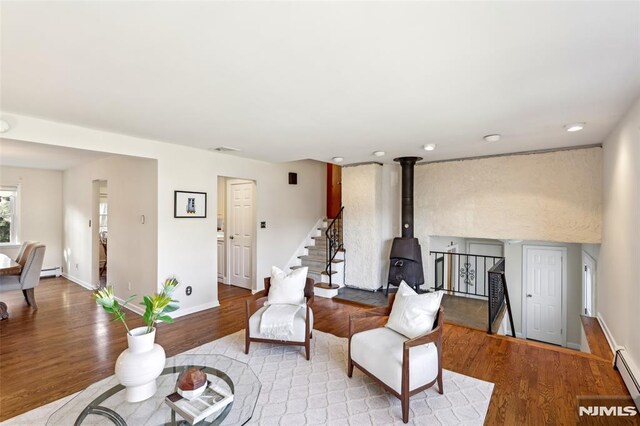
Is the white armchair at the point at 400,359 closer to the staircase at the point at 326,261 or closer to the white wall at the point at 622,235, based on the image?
the white wall at the point at 622,235

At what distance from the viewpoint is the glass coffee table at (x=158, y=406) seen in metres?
1.69

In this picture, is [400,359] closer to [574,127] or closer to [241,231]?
[574,127]

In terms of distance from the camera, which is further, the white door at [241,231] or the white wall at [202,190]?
the white door at [241,231]

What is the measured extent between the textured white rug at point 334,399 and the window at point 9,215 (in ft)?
20.6

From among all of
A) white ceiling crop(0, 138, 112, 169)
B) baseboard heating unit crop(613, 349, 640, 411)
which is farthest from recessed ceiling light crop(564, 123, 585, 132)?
white ceiling crop(0, 138, 112, 169)

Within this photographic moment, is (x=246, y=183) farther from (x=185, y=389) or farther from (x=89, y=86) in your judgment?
(x=185, y=389)

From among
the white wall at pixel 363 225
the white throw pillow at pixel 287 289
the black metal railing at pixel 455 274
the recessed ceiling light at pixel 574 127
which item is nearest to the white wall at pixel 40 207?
the white throw pillow at pixel 287 289

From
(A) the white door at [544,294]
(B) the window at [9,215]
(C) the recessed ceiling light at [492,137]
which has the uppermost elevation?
(C) the recessed ceiling light at [492,137]

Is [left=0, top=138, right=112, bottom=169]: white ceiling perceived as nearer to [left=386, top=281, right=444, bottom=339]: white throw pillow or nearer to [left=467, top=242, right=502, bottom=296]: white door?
[left=386, top=281, right=444, bottom=339]: white throw pillow

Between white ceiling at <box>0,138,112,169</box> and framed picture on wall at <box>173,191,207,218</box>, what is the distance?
1165mm

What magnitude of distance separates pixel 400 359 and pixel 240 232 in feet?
14.5

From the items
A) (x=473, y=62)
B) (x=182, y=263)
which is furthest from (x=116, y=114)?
(x=473, y=62)

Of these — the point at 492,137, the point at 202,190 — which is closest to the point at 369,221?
the point at 492,137

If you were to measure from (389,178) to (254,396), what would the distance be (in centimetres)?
476
